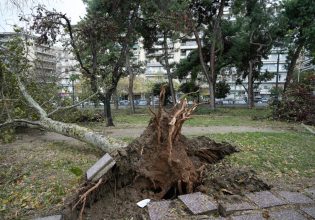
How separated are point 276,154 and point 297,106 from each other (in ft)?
23.9

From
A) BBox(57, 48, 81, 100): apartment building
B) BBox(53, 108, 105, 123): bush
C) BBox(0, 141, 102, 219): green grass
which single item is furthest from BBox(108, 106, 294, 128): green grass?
BBox(0, 141, 102, 219): green grass

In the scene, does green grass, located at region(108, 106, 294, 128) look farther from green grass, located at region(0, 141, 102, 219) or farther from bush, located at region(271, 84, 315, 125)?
green grass, located at region(0, 141, 102, 219)

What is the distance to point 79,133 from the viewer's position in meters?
6.29

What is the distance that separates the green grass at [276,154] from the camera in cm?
468

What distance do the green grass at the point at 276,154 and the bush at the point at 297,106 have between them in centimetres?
421

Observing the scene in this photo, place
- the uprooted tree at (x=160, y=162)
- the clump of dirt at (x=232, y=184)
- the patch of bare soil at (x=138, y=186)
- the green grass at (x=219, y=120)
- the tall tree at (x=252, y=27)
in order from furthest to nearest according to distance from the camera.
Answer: the tall tree at (x=252, y=27) < the green grass at (x=219, y=120) < the uprooted tree at (x=160, y=162) < the clump of dirt at (x=232, y=184) < the patch of bare soil at (x=138, y=186)

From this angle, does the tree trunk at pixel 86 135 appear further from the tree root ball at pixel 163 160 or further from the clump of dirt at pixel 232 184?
the clump of dirt at pixel 232 184

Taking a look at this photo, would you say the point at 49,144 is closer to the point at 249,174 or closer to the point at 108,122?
the point at 108,122

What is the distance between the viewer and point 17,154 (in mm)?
6148

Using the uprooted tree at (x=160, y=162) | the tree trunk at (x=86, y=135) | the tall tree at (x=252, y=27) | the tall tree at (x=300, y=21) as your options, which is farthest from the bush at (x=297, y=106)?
the uprooted tree at (x=160, y=162)

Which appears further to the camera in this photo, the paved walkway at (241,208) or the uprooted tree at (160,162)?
the uprooted tree at (160,162)

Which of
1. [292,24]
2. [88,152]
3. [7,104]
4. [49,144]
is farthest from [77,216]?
[292,24]

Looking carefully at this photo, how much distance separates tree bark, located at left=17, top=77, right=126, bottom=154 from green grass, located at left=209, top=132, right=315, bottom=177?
2.01 meters

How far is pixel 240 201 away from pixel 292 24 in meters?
14.8
